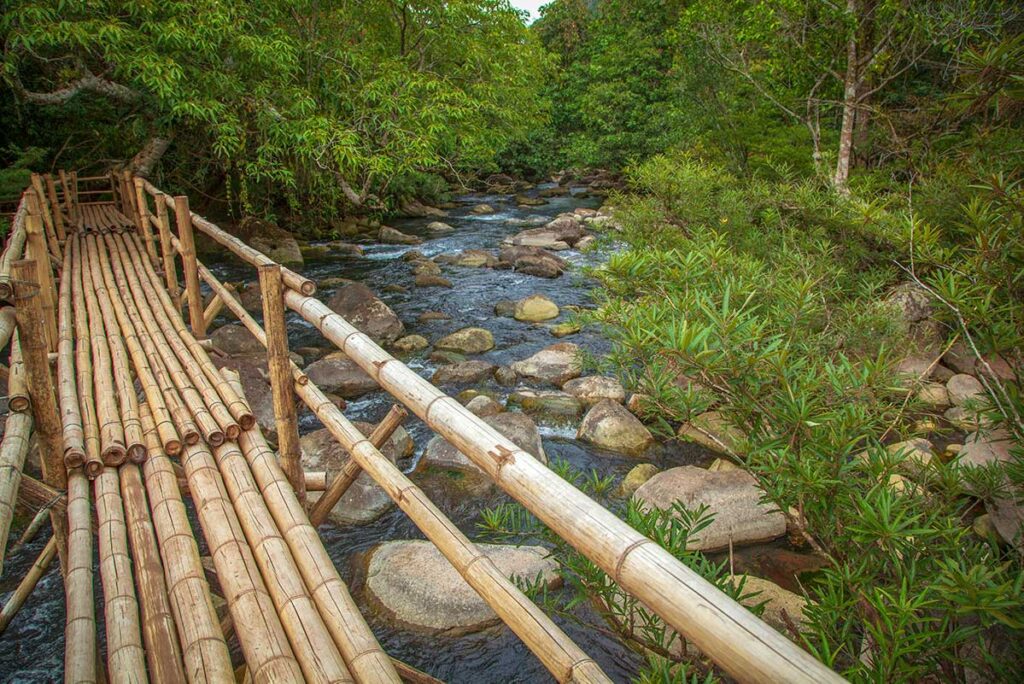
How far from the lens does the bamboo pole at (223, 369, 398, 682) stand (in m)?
1.87

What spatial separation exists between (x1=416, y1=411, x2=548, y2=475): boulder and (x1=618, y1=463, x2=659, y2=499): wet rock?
2.17 feet

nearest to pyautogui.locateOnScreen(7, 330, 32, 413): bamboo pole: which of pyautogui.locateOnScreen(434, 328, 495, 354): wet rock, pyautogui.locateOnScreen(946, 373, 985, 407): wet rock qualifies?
pyautogui.locateOnScreen(434, 328, 495, 354): wet rock

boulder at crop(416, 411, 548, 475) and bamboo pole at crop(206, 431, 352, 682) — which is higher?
bamboo pole at crop(206, 431, 352, 682)

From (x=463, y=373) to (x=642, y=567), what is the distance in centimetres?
565

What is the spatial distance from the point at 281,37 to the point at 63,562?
A: 7177 mm

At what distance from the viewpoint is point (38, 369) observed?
2543 mm

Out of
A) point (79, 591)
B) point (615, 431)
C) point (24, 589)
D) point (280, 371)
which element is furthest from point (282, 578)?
point (615, 431)

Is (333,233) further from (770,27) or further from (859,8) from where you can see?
(859,8)

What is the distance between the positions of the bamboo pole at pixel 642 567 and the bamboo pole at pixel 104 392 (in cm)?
178

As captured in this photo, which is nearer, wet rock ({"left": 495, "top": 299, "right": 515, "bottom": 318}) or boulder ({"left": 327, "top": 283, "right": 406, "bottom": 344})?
A: boulder ({"left": 327, "top": 283, "right": 406, "bottom": 344})

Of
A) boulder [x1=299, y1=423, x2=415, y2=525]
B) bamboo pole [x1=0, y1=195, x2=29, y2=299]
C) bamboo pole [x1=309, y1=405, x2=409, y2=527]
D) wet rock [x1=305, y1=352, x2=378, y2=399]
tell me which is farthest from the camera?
wet rock [x1=305, y1=352, x2=378, y2=399]

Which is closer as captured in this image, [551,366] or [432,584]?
[432,584]

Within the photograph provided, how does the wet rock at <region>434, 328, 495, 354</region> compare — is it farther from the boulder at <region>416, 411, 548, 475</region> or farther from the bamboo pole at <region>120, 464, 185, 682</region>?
the bamboo pole at <region>120, 464, 185, 682</region>

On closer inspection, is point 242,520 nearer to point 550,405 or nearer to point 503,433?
point 503,433
